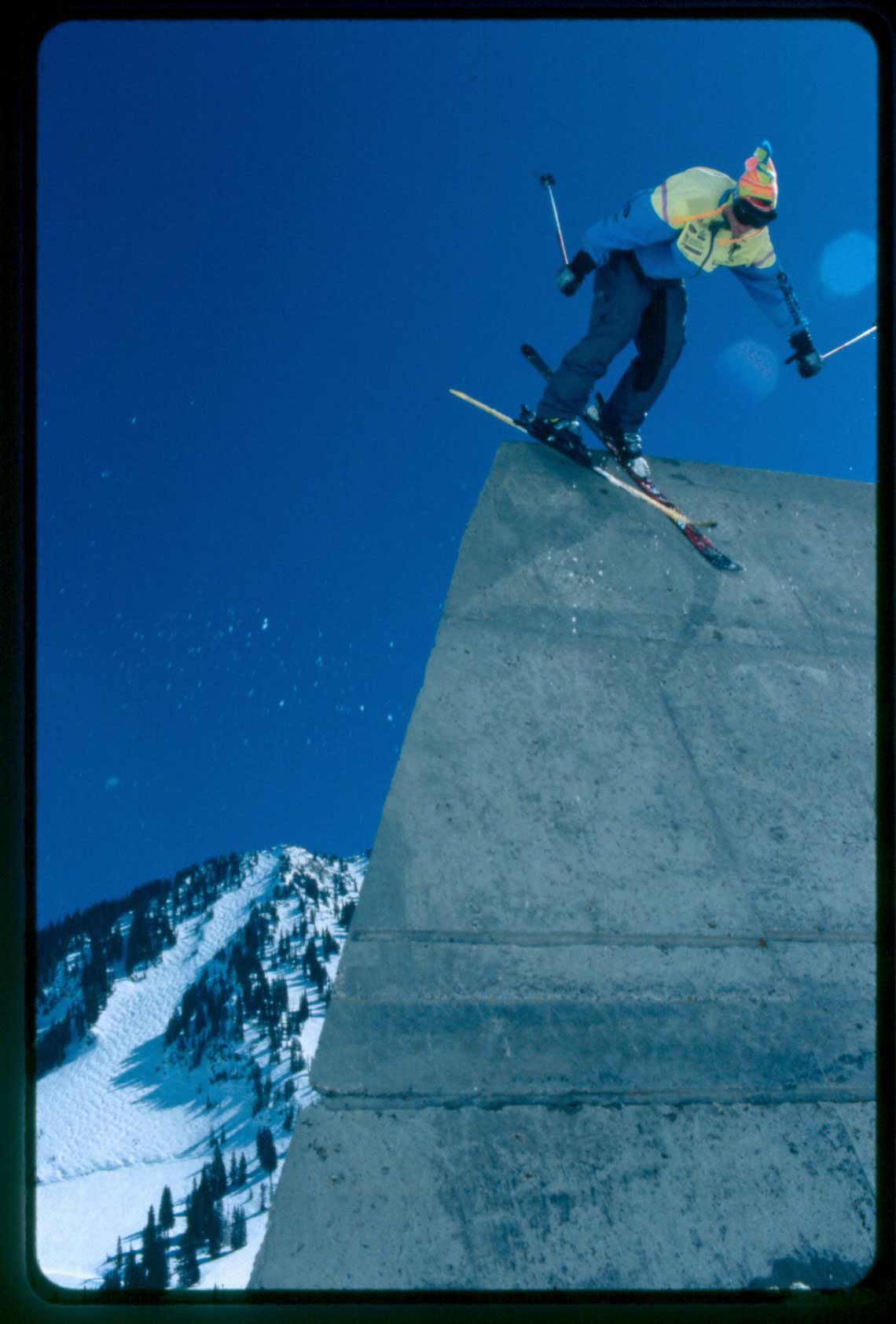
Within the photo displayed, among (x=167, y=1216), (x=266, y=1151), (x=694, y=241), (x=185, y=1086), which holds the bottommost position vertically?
(x=167, y=1216)

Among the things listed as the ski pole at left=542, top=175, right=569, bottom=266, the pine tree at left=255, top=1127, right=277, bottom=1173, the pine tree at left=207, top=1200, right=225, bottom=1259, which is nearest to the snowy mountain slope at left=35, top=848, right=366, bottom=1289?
the pine tree at left=255, top=1127, right=277, bottom=1173

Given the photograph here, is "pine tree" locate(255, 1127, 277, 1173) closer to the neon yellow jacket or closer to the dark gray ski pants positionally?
the dark gray ski pants

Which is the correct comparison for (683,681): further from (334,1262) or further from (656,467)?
(334,1262)

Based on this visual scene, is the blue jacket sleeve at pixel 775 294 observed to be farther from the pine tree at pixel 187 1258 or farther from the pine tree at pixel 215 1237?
the pine tree at pixel 215 1237

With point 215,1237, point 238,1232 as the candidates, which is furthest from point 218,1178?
point 238,1232

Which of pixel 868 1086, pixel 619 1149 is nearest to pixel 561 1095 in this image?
pixel 619 1149

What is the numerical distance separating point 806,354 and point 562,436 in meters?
1.71

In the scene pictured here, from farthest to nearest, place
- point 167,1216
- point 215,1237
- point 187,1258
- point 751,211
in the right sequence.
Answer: point 167,1216
point 215,1237
point 187,1258
point 751,211

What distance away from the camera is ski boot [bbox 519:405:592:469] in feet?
14.8

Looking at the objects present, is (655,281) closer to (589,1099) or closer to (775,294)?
(775,294)

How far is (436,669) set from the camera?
310 cm

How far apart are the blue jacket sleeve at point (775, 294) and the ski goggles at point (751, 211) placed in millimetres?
495

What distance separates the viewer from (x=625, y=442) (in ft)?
16.1

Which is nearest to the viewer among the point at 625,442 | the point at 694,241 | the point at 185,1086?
the point at 694,241
